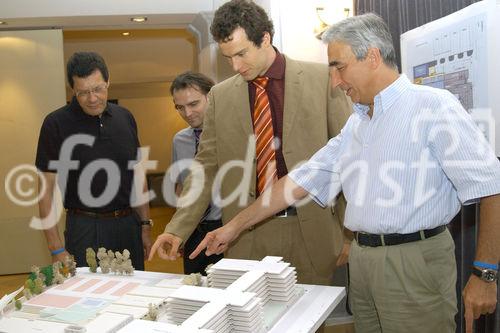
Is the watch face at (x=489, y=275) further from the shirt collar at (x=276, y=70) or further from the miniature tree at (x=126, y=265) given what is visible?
the miniature tree at (x=126, y=265)

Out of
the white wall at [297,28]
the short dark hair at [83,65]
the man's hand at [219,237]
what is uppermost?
the white wall at [297,28]

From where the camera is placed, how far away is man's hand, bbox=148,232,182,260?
2.10 metres

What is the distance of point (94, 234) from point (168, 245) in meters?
0.81

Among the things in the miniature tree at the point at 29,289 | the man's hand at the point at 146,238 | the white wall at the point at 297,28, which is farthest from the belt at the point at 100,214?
the white wall at the point at 297,28

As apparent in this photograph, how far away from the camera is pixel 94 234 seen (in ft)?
9.24

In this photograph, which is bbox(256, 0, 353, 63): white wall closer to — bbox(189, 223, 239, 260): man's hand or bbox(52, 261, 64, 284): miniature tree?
bbox(189, 223, 239, 260): man's hand

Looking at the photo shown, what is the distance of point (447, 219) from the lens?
1.71 m

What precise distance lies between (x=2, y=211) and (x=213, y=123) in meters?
4.15

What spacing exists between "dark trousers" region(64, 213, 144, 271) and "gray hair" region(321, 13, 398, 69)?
168 centimetres

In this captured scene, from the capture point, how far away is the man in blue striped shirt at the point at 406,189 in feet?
5.18

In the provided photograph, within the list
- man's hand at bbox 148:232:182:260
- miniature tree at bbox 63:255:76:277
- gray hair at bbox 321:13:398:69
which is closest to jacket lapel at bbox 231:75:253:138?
man's hand at bbox 148:232:182:260

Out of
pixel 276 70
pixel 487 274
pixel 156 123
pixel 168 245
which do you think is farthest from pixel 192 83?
pixel 156 123

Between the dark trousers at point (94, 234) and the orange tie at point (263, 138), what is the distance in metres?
1.00

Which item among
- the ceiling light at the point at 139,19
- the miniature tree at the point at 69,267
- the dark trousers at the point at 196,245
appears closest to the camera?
the miniature tree at the point at 69,267
